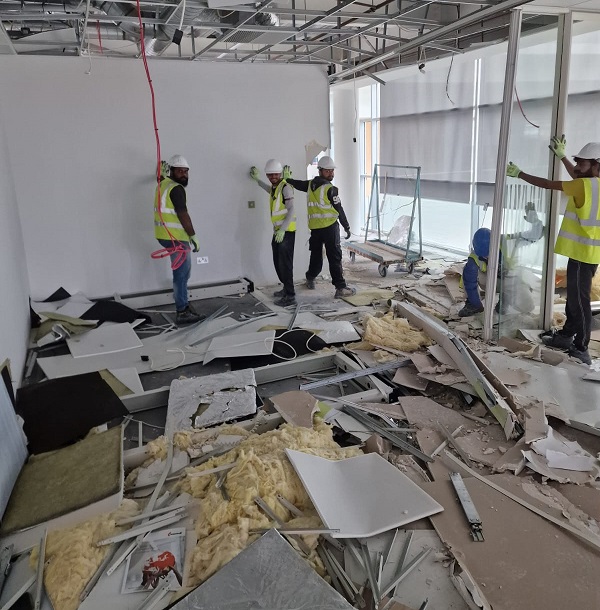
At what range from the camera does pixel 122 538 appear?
6.93 feet

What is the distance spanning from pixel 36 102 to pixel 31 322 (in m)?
2.32

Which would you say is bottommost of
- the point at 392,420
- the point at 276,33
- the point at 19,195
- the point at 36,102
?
the point at 392,420

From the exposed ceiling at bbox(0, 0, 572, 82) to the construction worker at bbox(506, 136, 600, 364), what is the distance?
121cm

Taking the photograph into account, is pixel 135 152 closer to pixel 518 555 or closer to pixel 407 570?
pixel 407 570

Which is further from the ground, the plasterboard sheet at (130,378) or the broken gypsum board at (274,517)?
the broken gypsum board at (274,517)

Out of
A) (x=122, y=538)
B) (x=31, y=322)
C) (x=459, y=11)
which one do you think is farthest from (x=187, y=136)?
(x=122, y=538)

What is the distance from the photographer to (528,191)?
4.54 meters

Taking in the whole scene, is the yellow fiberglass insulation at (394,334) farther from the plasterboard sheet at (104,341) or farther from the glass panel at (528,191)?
the plasterboard sheet at (104,341)

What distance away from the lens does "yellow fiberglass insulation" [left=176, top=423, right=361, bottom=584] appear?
2.00 m

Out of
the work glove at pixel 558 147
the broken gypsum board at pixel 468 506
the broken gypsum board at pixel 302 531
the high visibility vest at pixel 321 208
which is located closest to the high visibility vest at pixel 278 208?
the high visibility vest at pixel 321 208

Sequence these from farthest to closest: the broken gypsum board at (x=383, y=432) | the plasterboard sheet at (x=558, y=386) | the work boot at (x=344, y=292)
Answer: the work boot at (x=344, y=292), the plasterboard sheet at (x=558, y=386), the broken gypsum board at (x=383, y=432)

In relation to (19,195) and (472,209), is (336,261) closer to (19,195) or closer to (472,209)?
(472,209)

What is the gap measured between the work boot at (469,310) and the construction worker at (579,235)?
943 millimetres

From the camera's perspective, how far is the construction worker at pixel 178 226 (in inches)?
211
